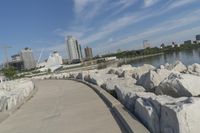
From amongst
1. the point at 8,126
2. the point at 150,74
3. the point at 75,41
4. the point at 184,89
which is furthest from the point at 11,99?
the point at 75,41

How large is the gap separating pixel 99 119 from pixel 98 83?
8.11 meters

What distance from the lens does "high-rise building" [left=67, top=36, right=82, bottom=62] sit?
152 m

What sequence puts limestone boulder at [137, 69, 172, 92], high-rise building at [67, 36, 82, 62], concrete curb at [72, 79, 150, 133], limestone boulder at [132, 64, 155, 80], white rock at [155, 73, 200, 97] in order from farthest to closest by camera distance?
high-rise building at [67, 36, 82, 62] < limestone boulder at [132, 64, 155, 80] < limestone boulder at [137, 69, 172, 92] < white rock at [155, 73, 200, 97] < concrete curb at [72, 79, 150, 133]

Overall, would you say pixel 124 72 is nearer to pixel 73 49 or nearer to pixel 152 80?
pixel 152 80

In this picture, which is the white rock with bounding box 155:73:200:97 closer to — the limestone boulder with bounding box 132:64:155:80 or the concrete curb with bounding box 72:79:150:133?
the concrete curb with bounding box 72:79:150:133

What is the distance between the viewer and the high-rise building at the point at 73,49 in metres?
152

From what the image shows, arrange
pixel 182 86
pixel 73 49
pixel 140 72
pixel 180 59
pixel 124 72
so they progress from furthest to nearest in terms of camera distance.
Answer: pixel 73 49 < pixel 180 59 < pixel 124 72 < pixel 140 72 < pixel 182 86

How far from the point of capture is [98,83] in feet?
49.1

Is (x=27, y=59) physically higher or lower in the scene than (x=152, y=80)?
higher

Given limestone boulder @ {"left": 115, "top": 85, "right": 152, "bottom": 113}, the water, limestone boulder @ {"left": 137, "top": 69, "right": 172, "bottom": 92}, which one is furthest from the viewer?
the water

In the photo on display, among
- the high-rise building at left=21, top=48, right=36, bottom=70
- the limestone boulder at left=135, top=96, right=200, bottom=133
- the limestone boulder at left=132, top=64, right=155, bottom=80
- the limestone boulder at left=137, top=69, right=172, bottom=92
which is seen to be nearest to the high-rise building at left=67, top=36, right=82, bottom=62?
the high-rise building at left=21, top=48, right=36, bottom=70

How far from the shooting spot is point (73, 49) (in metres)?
151

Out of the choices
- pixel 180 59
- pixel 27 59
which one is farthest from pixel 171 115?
pixel 27 59

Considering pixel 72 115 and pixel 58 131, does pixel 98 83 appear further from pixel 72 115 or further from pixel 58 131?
pixel 58 131
